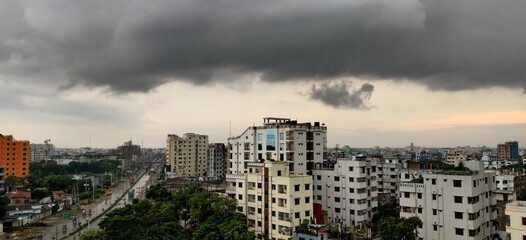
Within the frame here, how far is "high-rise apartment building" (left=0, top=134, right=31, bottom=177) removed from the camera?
109875 mm

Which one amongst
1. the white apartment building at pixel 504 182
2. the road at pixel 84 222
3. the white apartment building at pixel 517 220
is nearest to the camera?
the white apartment building at pixel 517 220

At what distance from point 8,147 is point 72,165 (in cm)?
5666

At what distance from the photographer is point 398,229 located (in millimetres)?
36844

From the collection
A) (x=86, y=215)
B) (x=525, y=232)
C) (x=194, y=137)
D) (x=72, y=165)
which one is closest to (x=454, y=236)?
(x=525, y=232)

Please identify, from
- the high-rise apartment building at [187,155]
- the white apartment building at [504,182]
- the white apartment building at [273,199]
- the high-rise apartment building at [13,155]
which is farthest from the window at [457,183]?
the high-rise apartment building at [13,155]

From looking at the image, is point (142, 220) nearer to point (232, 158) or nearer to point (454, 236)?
point (232, 158)

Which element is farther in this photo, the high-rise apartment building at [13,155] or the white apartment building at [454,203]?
the high-rise apartment building at [13,155]

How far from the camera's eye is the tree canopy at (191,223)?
133ft

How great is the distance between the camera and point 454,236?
4053cm

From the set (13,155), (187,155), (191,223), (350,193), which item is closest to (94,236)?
(191,223)

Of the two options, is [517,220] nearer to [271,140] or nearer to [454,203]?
[454,203]

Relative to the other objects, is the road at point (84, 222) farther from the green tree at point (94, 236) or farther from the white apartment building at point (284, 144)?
the white apartment building at point (284, 144)

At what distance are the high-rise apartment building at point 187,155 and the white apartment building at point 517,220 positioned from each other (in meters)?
112

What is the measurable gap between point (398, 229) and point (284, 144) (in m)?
27.9
